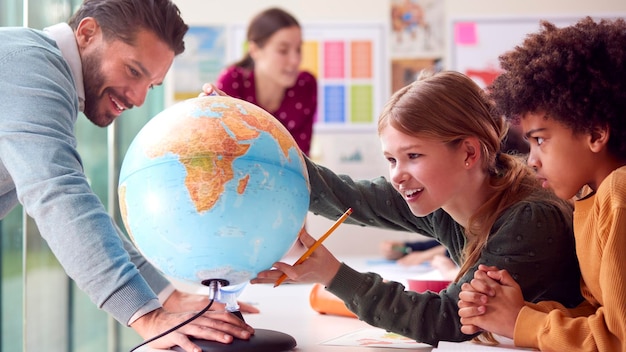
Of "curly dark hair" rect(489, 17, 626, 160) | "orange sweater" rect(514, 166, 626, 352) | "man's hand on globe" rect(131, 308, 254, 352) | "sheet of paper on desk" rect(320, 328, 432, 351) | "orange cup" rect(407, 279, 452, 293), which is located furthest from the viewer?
"orange cup" rect(407, 279, 452, 293)

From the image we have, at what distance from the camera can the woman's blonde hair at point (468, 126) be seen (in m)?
1.40

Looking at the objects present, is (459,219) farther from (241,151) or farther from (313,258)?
(241,151)

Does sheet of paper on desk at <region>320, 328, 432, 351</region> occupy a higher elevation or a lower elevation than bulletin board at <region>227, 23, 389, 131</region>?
lower

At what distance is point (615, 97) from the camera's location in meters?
1.17

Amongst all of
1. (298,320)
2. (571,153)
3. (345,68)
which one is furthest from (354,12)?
(571,153)

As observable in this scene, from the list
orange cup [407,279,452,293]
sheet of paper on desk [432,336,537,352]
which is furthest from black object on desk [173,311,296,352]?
orange cup [407,279,452,293]

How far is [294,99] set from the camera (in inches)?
150

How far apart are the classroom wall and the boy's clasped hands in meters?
3.21

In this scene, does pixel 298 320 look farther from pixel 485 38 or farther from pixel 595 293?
pixel 485 38

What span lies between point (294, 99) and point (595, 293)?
2.71 m

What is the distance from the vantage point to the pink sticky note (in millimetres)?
4535

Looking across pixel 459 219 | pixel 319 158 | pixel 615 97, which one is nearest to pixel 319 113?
pixel 319 158

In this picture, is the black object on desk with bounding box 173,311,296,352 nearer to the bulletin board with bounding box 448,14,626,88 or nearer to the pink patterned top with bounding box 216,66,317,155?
the pink patterned top with bounding box 216,66,317,155

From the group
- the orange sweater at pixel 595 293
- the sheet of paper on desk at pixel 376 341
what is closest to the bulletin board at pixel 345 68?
the sheet of paper on desk at pixel 376 341
